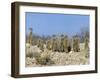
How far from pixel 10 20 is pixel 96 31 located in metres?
0.85

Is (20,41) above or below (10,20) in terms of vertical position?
below

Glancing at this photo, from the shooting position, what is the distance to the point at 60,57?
2.13 metres

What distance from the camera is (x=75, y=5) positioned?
219 cm

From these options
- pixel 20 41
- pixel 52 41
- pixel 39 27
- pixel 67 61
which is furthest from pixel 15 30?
pixel 67 61

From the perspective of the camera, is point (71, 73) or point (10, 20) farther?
point (71, 73)

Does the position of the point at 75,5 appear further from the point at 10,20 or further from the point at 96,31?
the point at 10,20

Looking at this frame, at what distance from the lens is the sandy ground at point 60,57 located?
201 centimetres

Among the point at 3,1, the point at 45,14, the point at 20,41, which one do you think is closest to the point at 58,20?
the point at 45,14

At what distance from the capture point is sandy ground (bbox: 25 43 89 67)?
2.01 meters

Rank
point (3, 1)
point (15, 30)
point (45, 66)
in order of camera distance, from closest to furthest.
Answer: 1. point (3, 1)
2. point (15, 30)
3. point (45, 66)

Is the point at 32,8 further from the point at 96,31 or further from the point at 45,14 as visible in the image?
the point at 96,31

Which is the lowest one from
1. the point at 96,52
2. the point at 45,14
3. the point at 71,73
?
the point at 71,73

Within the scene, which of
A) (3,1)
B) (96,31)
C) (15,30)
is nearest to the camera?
(3,1)

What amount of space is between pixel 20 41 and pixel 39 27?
216 millimetres
